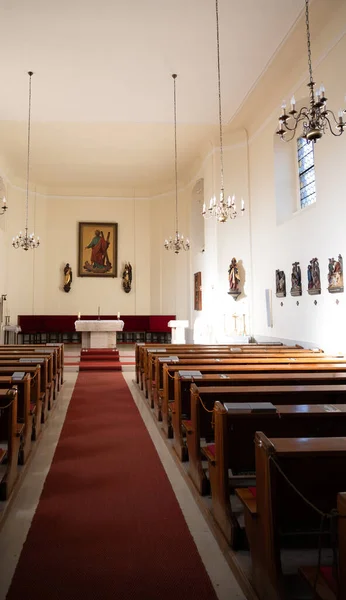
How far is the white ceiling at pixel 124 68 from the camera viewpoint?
811 cm

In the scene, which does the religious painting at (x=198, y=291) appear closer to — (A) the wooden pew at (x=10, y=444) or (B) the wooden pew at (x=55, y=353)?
(B) the wooden pew at (x=55, y=353)

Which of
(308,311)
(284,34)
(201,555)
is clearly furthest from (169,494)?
(284,34)

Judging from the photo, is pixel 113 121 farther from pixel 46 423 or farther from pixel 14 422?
pixel 14 422

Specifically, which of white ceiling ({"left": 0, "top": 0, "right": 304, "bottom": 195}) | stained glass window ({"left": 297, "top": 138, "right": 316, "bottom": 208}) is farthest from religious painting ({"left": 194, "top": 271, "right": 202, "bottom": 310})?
stained glass window ({"left": 297, "top": 138, "right": 316, "bottom": 208})

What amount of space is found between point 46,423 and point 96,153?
11827 millimetres

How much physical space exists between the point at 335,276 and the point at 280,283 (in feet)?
9.19

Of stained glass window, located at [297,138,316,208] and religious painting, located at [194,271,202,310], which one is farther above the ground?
stained glass window, located at [297,138,316,208]

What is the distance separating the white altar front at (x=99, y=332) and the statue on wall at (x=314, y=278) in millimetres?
6135

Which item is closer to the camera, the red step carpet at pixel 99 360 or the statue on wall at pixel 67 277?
the red step carpet at pixel 99 360

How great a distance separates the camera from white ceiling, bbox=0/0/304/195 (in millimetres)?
8109

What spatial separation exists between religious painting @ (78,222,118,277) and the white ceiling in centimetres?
390

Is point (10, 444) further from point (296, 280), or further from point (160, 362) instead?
point (296, 280)

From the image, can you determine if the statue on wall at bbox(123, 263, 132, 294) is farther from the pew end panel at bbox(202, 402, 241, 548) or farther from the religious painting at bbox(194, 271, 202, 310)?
the pew end panel at bbox(202, 402, 241, 548)

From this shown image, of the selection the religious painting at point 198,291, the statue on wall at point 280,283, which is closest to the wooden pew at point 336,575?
the statue on wall at point 280,283
